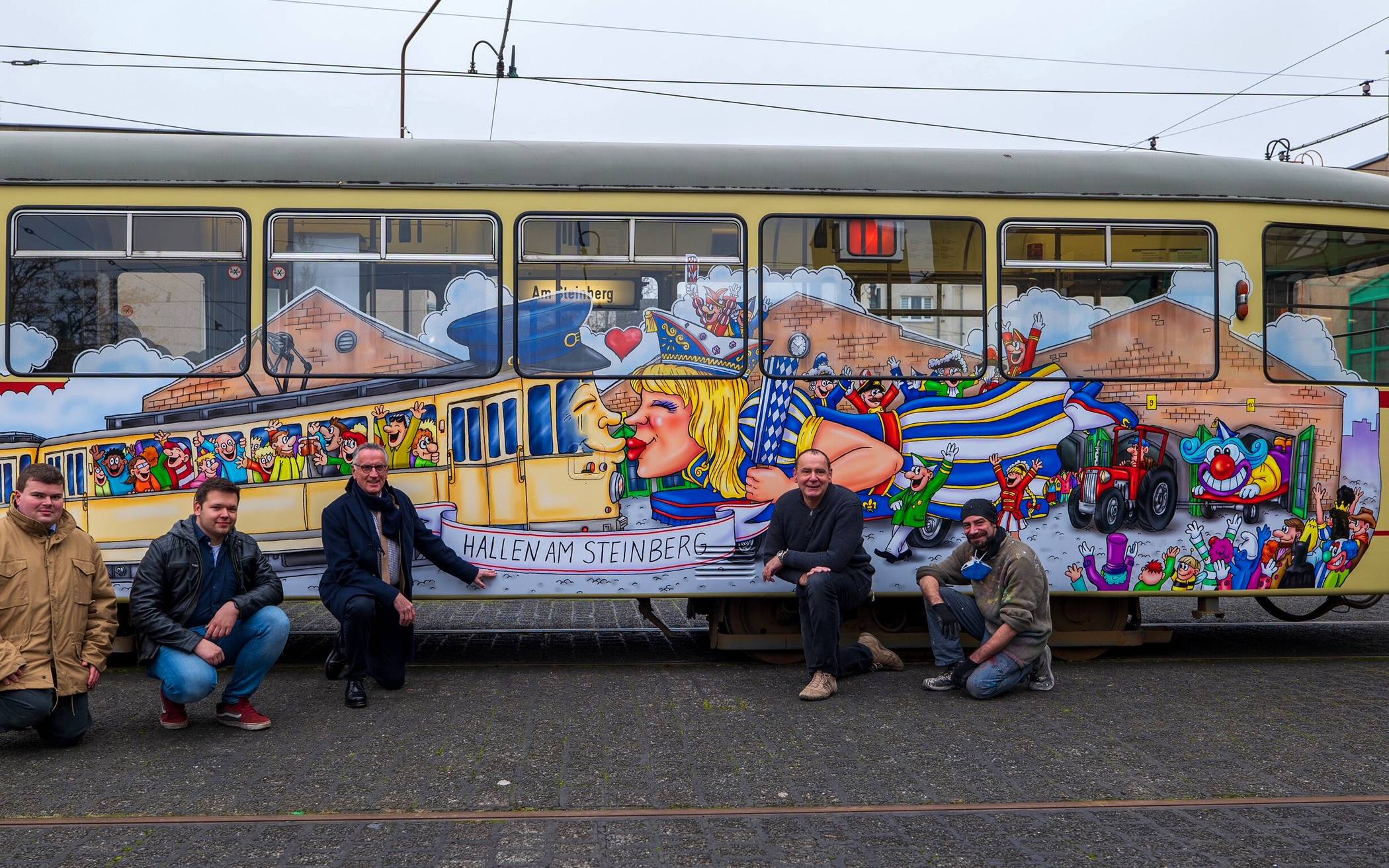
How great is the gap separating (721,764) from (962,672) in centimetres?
219

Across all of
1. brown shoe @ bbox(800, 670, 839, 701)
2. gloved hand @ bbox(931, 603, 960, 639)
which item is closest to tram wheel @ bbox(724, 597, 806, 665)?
brown shoe @ bbox(800, 670, 839, 701)

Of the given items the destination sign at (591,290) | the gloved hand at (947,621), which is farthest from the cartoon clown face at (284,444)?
the gloved hand at (947,621)

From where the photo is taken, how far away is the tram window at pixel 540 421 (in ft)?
24.7

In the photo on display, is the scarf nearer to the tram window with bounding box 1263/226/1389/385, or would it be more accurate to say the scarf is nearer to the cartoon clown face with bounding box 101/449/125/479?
the cartoon clown face with bounding box 101/449/125/479

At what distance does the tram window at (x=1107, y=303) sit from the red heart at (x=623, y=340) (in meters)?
2.33

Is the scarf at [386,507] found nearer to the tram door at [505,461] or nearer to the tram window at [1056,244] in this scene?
the tram door at [505,461]

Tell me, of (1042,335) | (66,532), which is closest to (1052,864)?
(1042,335)

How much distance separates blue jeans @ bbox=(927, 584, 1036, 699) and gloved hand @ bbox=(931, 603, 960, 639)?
0.02 metres

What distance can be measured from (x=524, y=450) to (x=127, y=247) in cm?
278

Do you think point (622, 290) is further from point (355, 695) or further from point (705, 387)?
point (355, 695)

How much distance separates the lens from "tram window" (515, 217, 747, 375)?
296 inches

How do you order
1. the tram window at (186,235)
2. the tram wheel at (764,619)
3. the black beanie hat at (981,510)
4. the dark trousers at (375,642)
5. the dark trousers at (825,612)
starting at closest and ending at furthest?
the dark trousers at (375,642) < the black beanie hat at (981,510) < the dark trousers at (825,612) < the tram window at (186,235) < the tram wheel at (764,619)

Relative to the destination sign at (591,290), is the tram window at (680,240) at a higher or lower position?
higher

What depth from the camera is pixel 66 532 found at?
582 centimetres
